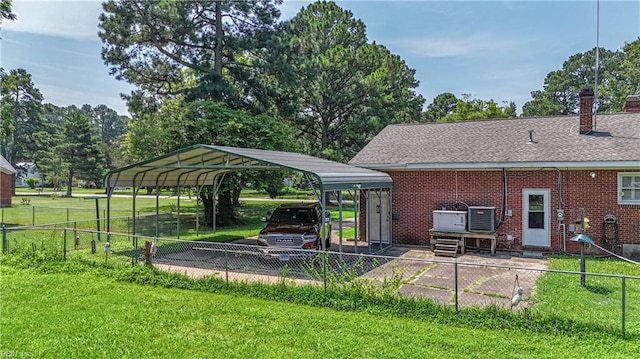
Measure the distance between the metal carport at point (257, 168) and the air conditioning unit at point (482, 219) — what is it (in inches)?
110

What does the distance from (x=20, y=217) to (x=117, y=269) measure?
18.9 meters

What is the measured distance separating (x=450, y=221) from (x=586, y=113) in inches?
244

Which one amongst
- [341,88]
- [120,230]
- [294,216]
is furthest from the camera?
[341,88]

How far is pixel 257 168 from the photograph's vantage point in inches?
502

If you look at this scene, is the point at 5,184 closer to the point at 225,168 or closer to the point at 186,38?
the point at 186,38

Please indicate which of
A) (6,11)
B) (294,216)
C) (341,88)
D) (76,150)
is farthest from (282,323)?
(76,150)

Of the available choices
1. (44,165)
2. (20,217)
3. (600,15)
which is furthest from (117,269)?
(44,165)

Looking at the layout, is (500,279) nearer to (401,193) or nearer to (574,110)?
(401,193)

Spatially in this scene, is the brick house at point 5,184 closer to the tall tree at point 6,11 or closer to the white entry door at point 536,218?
the tall tree at point 6,11

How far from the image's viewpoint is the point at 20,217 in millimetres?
23578

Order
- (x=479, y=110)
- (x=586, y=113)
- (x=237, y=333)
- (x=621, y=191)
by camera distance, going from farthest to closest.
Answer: (x=479, y=110)
(x=586, y=113)
(x=621, y=191)
(x=237, y=333)

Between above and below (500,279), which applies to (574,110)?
above

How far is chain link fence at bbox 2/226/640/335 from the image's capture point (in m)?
6.72

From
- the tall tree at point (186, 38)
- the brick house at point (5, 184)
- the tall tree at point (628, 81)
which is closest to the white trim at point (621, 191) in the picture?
the tall tree at point (186, 38)
